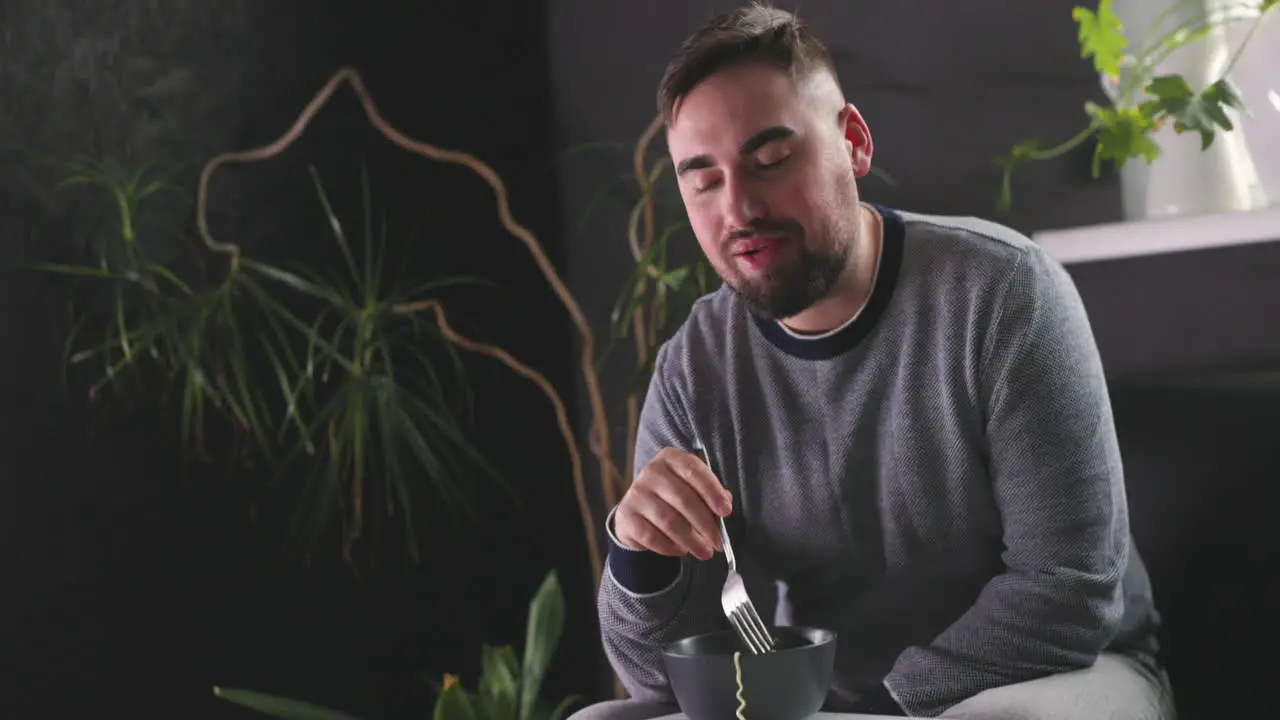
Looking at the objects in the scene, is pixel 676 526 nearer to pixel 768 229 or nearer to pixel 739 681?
pixel 739 681

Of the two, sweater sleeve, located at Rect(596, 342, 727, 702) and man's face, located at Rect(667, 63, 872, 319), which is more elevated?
man's face, located at Rect(667, 63, 872, 319)

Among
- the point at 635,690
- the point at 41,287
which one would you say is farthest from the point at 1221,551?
the point at 41,287

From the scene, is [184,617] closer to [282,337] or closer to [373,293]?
[282,337]

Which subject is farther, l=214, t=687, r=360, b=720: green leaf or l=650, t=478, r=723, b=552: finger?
l=214, t=687, r=360, b=720: green leaf

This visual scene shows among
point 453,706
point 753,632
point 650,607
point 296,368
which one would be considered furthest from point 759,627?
point 296,368

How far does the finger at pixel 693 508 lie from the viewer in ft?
4.30

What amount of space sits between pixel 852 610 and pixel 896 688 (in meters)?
0.21

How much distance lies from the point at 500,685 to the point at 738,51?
1.14 metres

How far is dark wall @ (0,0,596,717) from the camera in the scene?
2.02 metres

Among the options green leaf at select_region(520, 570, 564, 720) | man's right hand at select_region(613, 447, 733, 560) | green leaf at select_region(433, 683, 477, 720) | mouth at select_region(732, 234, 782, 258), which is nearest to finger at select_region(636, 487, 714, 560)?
man's right hand at select_region(613, 447, 733, 560)

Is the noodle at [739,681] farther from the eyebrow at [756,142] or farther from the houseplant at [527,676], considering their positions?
the houseplant at [527,676]

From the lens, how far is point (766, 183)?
151cm

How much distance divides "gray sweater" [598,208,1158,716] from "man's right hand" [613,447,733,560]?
0.11 meters

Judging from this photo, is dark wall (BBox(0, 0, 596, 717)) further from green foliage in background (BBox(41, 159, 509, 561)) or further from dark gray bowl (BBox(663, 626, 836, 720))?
dark gray bowl (BBox(663, 626, 836, 720))
